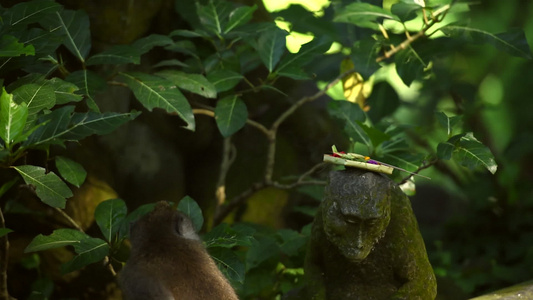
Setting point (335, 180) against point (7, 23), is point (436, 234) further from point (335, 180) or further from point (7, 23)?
point (7, 23)

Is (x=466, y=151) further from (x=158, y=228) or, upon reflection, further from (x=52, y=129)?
(x=52, y=129)

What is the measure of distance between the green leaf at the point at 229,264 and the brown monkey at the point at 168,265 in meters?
0.40

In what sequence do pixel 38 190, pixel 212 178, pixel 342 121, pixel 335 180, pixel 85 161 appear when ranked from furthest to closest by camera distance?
pixel 212 178 < pixel 85 161 < pixel 342 121 < pixel 38 190 < pixel 335 180

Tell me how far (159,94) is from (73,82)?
0.39 m

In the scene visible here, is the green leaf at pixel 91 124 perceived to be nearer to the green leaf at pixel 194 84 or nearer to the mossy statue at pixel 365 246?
the green leaf at pixel 194 84

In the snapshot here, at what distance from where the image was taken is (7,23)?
2.46m

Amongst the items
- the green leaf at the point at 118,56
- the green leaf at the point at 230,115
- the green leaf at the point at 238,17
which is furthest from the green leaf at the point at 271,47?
the green leaf at the point at 118,56

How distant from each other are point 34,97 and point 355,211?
4.24 ft

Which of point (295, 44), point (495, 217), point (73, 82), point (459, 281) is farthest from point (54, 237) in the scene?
point (495, 217)

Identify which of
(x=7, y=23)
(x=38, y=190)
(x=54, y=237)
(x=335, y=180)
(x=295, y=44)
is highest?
(x=7, y=23)

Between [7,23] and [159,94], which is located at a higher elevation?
[7,23]

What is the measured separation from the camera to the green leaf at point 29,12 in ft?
8.16

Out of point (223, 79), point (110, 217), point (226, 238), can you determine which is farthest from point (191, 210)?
point (223, 79)

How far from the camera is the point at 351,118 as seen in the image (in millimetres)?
2949
